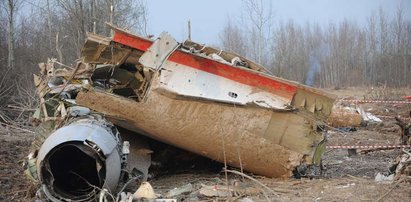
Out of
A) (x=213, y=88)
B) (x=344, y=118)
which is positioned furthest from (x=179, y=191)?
(x=344, y=118)

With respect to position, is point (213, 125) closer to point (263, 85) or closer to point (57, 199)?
point (263, 85)

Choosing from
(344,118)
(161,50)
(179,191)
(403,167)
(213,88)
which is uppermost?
(161,50)

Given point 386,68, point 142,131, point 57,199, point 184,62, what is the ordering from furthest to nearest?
1. point 386,68
2. point 142,131
3. point 184,62
4. point 57,199

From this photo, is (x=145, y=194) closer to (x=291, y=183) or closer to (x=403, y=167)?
(x=291, y=183)

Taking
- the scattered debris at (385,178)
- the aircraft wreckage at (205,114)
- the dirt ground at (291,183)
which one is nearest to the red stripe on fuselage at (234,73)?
the aircraft wreckage at (205,114)

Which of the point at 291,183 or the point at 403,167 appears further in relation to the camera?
the point at 291,183

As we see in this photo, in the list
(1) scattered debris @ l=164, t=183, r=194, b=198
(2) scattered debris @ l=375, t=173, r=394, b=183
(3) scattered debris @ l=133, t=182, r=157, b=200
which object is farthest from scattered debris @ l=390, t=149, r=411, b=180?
(3) scattered debris @ l=133, t=182, r=157, b=200

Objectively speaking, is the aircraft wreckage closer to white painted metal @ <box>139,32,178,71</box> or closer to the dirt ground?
white painted metal @ <box>139,32,178,71</box>

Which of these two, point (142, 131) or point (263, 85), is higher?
point (263, 85)

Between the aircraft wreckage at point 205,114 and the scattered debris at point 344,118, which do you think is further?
the scattered debris at point 344,118

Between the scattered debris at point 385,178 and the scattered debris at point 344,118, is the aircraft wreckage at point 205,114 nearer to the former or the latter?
the scattered debris at point 385,178

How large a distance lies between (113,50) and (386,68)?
42018 millimetres

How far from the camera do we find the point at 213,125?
6211 mm

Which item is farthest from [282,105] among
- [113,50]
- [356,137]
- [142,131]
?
[356,137]
